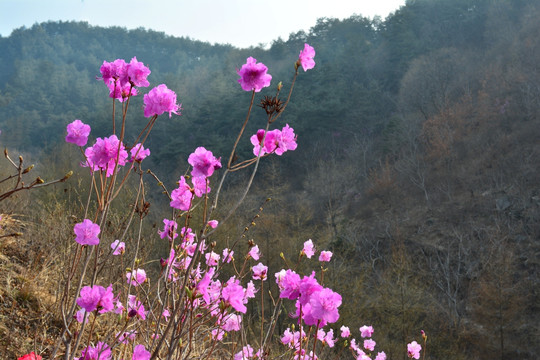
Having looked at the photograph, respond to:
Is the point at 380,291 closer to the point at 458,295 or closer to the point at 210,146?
the point at 458,295

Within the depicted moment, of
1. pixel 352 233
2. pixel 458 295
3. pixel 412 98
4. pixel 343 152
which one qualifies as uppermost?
pixel 412 98

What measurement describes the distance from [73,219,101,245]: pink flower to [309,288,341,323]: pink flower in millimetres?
696

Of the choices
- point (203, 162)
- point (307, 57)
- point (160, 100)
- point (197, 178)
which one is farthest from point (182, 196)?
point (307, 57)

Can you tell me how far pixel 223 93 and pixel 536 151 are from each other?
18.6m

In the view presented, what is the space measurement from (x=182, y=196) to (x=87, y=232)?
1.64 ft

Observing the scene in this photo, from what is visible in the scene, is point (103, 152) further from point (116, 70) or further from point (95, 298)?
point (95, 298)

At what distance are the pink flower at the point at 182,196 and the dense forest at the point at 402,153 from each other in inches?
398

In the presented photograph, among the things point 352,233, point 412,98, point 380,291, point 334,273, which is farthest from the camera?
point 412,98

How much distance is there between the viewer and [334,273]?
1210 cm

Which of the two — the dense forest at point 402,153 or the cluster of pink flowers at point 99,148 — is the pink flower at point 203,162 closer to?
the cluster of pink flowers at point 99,148

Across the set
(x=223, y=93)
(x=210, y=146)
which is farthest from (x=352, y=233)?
(x=223, y=93)

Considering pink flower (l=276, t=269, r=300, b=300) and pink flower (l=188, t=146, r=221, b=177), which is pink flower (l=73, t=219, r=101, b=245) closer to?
pink flower (l=188, t=146, r=221, b=177)

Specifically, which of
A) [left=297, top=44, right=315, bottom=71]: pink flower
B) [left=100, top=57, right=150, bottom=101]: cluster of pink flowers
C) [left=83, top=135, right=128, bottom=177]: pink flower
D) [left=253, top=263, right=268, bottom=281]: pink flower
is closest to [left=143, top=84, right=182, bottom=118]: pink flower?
[left=100, top=57, right=150, bottom=101]: cluster of pink flowers

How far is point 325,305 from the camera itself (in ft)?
4.25
